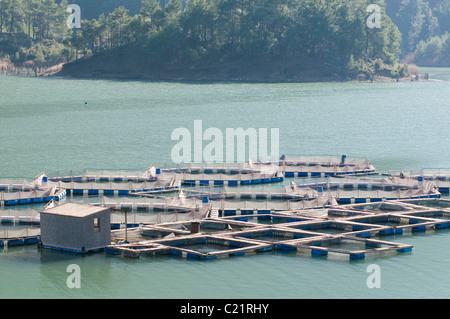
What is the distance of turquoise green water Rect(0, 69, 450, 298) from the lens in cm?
3628

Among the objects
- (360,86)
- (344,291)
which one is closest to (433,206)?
(344,291)

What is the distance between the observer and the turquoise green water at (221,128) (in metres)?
36.3

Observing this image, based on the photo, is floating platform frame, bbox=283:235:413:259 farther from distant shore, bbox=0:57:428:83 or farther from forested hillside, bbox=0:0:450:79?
forested hillside, bbox=0:0:450:79

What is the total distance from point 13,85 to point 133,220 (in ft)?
377

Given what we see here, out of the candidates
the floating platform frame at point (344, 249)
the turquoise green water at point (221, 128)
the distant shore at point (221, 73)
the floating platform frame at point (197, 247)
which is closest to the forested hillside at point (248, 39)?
the distant shore at point (221, 73)

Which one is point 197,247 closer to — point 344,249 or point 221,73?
point 344,249

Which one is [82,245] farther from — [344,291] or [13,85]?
[13,85]

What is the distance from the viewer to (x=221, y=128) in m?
94.1

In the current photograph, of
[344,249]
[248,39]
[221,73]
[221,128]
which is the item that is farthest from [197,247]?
[248,39]

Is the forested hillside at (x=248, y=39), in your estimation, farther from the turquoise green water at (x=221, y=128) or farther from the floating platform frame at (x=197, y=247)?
the floating platform frame at (x=197, y=247)

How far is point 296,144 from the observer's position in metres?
81.6

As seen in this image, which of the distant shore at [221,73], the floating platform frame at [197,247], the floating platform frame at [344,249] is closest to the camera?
the floating platform frame at [197,247]

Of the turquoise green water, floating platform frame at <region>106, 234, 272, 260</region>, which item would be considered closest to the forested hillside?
the turquoise green water

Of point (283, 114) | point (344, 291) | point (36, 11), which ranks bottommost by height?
point (344, 291)
